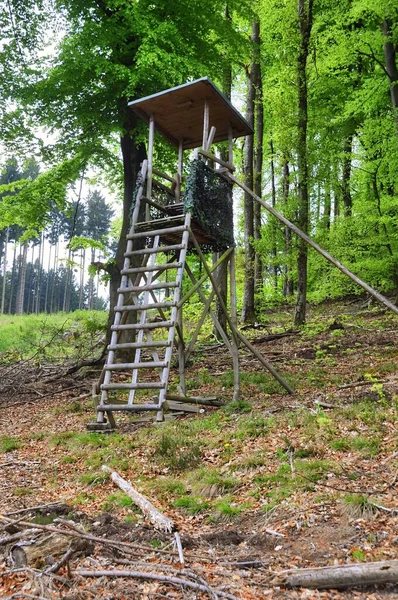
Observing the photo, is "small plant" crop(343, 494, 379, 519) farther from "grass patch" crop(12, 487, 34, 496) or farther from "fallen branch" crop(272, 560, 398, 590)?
"grass patch" crop(12, 487, 34, 496)

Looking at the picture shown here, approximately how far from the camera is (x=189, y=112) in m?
9.18

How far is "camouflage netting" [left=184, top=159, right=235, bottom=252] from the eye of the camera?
801 cm

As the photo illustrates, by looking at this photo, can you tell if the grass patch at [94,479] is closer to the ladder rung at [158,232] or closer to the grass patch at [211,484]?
the grass patch at [211,484]

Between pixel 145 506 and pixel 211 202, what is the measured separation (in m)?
5.61

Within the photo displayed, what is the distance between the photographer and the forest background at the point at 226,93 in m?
10.2

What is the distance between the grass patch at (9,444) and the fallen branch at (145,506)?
243 centimetres

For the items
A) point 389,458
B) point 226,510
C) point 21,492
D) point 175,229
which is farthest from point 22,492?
point 175,229

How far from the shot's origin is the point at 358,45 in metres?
14.9

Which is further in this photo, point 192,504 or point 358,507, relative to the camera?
point 192,504

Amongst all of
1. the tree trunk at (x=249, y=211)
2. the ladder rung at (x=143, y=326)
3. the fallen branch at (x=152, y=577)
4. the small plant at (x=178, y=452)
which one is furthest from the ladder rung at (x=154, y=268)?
the tree trunk at (x=249, y=211)

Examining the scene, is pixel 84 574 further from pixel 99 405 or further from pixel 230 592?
pixel 99 405

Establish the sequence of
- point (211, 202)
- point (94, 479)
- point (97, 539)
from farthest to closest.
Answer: point (211, 202), point (94, 479), point (97, 539)

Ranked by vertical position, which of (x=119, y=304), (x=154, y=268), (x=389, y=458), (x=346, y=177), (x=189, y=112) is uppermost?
(x=346, y=177)

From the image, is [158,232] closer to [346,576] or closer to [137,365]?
[137,365]
